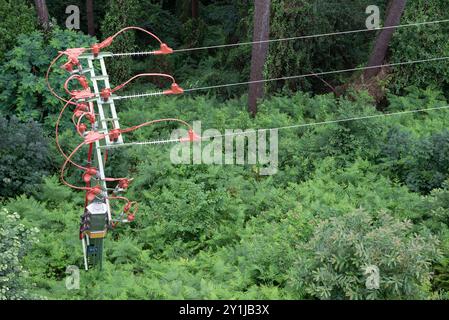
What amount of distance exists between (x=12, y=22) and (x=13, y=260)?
8794mm

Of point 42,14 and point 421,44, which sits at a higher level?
point 42,14

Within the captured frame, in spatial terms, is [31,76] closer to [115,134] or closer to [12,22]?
[12,22]

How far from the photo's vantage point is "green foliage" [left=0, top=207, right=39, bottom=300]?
9938 mm

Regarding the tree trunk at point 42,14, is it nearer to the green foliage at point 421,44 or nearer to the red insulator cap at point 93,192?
the red insulator cap at point 93,192

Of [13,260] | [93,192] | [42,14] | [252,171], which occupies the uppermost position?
[42,14]

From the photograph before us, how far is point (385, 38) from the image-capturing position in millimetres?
18734

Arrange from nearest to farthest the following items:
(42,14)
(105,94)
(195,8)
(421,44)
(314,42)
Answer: (105,94) < (42,14) < (421,44) < (314,42) < (195,8)

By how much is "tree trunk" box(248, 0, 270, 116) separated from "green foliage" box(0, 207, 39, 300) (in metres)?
8.54

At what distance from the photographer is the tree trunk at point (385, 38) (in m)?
18.4

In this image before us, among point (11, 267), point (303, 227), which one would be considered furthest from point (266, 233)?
point (11, 267)

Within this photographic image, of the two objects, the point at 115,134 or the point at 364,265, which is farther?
the point at 115,134

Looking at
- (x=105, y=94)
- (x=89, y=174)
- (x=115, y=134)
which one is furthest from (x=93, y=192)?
(x=105, y=94)

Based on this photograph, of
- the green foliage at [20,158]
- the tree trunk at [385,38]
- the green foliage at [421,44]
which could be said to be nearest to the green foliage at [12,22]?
the green foliage at [20,158]

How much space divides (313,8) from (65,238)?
9.81 metres
